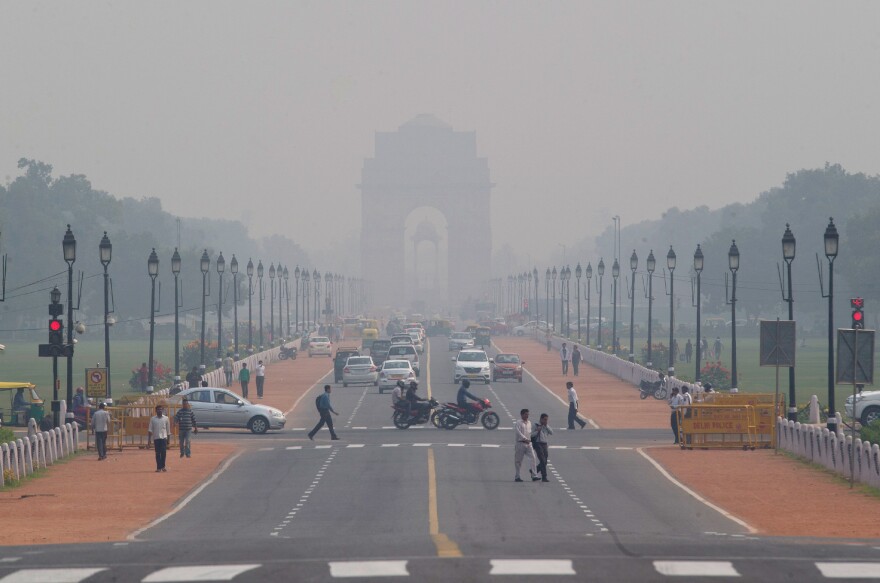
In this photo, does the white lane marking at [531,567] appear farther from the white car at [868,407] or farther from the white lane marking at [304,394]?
the white lane marking at [304,394]

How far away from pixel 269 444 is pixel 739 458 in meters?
11.8

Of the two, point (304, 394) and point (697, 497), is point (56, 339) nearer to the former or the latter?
point (697, 497)

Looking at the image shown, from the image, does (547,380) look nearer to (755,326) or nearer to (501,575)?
(501,575)

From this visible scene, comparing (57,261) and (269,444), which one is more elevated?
(57,261)

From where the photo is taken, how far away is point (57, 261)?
466 ft

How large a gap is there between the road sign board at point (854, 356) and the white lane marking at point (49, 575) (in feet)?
52.5

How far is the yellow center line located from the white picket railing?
819 centimetres

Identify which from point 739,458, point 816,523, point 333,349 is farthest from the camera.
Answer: point 333,349

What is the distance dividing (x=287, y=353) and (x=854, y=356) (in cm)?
6535

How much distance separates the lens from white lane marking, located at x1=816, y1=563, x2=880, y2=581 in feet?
52.0

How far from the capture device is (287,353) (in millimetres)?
91000

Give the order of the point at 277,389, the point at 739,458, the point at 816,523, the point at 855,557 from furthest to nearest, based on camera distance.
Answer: the point at 277,389
the point at 739,458
the point at 816,523
the point at 855,557

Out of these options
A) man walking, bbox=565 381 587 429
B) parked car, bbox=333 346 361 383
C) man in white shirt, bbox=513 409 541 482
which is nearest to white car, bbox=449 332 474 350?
parked car, bbox=333 346 361 383

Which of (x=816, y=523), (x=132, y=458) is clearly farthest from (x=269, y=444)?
(x=816, y=523)
